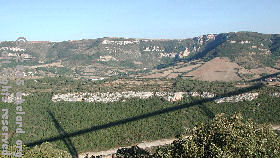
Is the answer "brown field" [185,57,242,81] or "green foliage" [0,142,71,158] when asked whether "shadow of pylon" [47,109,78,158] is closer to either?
"green foliage" [0,142,71,158]

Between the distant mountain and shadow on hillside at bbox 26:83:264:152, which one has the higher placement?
the distant mountain

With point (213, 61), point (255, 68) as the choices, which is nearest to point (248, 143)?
point (255, 68)

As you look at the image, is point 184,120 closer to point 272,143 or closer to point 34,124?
point 34,124

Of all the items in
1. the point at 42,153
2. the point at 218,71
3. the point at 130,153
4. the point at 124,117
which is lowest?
the point at 124,117

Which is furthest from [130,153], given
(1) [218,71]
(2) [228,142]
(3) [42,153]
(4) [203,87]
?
(1) [218,71]

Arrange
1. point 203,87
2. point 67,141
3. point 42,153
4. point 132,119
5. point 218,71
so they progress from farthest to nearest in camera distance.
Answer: point 218,71, point 203,87, point 132,119, point 67,141, point 42,153

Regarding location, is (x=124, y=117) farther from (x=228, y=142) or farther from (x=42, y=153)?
(x=228, y=142)

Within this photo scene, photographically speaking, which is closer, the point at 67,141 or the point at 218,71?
the point at 67,141

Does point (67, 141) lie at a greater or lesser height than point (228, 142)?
lesser

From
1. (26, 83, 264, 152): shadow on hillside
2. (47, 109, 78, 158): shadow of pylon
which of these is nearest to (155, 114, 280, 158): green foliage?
(47, 109, 78, 158): shadow of pylon
